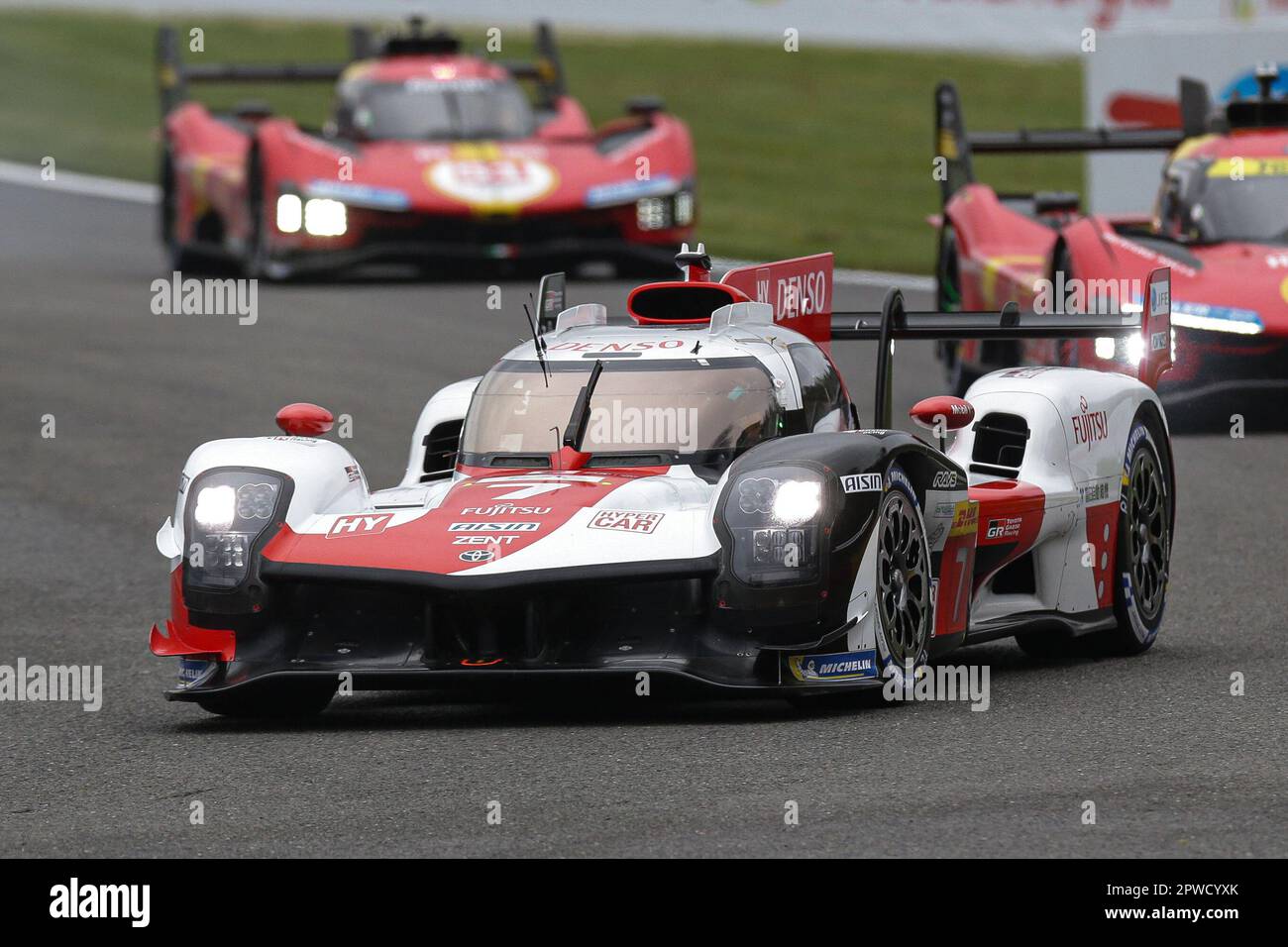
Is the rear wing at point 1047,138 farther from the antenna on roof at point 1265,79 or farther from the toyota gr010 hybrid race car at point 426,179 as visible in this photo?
the toyota gr010 hybrid race car at point 426,179

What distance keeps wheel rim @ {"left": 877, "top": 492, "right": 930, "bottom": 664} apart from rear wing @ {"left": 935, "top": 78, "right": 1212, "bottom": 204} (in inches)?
340

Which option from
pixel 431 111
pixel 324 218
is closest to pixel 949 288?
pixel 324 218

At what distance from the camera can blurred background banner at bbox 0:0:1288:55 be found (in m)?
31.4

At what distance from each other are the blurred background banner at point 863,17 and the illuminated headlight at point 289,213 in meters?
12.1

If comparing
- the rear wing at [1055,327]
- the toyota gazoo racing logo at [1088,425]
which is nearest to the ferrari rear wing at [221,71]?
the rear wing at [1055,327]

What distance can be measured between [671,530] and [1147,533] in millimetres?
2441

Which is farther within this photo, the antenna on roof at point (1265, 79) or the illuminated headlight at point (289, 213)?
the illuminated headlight at point (289, 213)

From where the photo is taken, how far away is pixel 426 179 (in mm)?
20797

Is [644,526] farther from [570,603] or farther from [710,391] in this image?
[710,391]

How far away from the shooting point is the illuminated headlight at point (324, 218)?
20.7 metres

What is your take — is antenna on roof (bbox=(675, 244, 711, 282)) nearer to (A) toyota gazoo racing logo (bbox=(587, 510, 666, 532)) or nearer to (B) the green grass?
(A) toyota gazoo racing logo (bbox=(587, 510, 666, 532))

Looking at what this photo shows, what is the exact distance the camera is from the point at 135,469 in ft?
46.3

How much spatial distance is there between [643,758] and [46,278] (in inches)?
635
